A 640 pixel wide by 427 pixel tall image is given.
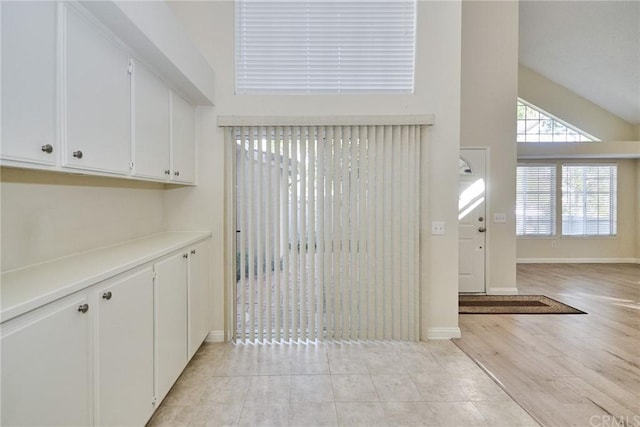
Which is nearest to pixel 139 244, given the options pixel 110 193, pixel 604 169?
pixel 110 193

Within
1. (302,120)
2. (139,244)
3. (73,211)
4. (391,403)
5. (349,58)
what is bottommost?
(391,403)

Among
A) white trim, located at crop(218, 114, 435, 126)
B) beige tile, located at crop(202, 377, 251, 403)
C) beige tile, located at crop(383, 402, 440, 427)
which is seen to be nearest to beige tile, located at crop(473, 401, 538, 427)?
beige tile, located at crop(383, 402, 440, 427)

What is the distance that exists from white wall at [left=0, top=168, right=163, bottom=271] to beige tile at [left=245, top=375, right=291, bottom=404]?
143 centimetres

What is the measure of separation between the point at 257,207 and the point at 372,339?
65.2 inches

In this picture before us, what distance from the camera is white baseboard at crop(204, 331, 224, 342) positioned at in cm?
310

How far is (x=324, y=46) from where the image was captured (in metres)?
3.13

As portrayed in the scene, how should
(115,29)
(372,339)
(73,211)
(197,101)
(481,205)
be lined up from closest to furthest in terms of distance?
(115,29)
(73,211)
(197,101)
(372,339)
(481,205)

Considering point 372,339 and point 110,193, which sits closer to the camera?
point 110,193

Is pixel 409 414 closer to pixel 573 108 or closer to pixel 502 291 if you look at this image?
pixel 502 291

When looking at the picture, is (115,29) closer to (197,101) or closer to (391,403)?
(197,101)

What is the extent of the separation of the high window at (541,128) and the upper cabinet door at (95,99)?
7.76m

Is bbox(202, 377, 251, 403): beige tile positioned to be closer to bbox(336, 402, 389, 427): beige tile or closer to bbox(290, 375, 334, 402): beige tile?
bbox(290, 375, 334, 402): beige tile

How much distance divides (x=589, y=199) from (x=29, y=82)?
367 inches

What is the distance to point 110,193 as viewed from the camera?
2.25 m
